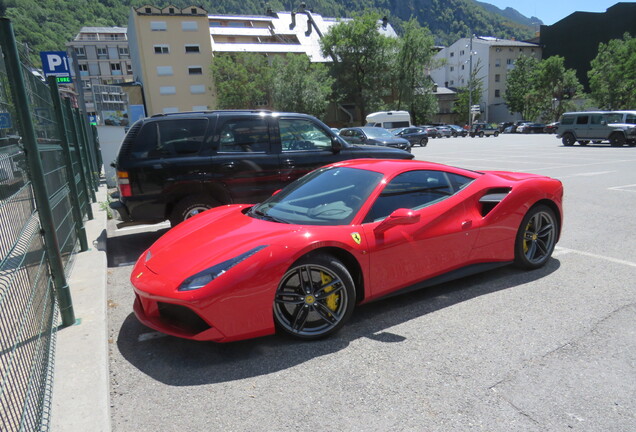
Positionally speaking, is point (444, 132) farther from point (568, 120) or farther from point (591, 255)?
point (591, 255)

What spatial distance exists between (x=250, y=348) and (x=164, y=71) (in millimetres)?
56751

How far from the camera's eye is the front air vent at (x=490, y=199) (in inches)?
163

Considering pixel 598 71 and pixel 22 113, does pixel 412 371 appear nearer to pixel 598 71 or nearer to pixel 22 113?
pixel 22 113

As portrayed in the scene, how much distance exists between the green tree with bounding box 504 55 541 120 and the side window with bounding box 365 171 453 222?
6303 centimetres

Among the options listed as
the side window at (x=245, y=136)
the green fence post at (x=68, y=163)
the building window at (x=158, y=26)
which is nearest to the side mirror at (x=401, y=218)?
the side window at (x=245, y=136)

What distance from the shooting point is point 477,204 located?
4.10 m

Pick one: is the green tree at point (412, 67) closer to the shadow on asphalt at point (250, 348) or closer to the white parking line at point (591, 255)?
the white parking line at point (591, 255)

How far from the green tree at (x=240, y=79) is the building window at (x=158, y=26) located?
22.5 feet

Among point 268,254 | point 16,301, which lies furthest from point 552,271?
point 16,301

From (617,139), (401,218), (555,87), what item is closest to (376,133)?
(617,139)

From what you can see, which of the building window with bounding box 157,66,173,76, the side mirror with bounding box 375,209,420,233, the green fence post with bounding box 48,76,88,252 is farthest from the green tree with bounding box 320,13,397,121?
the side mirror with bounding box 375,209,420,233

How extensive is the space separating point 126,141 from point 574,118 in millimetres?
26867

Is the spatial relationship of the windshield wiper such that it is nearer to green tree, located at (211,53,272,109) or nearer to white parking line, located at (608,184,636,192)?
white parking line, located at (608,184,636,192)

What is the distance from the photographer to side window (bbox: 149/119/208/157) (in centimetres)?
590
